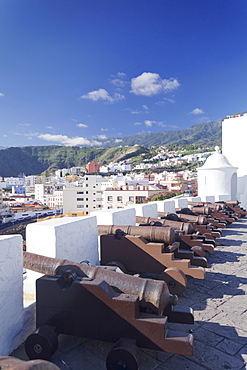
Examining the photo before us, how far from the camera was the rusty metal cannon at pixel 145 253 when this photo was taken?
3.07 metres

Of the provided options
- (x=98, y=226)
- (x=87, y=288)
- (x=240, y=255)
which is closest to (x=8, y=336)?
(x=87, y=288)

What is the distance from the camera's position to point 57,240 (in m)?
2.80

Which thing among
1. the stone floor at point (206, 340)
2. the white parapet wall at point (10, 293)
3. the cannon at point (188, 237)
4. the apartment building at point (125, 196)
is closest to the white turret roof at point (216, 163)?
the cannon at point (188, 237)

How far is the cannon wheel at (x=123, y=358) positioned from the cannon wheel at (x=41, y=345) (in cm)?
41

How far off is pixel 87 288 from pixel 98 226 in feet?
5.99

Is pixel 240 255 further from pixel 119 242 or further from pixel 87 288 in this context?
pixel 87 288

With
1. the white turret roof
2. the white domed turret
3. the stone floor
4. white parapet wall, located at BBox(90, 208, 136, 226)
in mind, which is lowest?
the stone floor

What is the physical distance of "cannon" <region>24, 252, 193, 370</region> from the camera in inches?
67.9

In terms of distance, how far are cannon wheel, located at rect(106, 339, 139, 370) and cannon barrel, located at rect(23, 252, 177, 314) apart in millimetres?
280

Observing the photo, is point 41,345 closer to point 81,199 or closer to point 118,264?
point 118,264

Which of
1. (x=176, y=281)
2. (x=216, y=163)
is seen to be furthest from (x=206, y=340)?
(x=216, y=163)

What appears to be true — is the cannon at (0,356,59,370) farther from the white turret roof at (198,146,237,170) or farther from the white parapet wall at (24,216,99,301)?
the white turret roof at (198,146,237,170)

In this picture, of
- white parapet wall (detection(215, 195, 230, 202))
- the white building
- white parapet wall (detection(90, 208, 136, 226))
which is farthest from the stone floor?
the white building

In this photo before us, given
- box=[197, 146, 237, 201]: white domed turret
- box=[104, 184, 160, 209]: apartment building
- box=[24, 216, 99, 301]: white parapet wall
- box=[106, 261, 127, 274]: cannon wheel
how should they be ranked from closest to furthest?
box=[24, 216, 99, 301]: white parapet wall, box=[106, 261, 127, 274]: cannon wheel, box=[197, 146, 237, 201]: white domed turret, box=[104, 184, 160, 209]: apartment building
